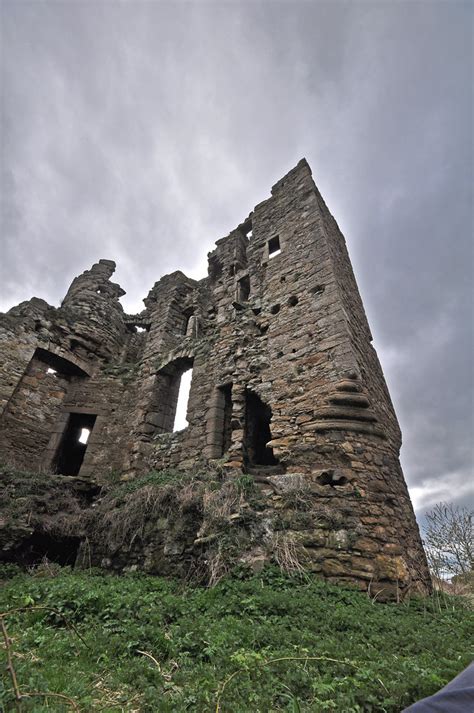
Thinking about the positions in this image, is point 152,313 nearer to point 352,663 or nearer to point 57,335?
point 57,335

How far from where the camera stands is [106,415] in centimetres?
965

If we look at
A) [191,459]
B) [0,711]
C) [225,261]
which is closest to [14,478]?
[191,459]

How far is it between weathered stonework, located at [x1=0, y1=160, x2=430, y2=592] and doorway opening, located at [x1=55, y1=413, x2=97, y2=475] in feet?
0.19

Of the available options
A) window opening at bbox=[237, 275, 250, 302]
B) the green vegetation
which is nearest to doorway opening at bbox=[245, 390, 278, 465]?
the green vegetation

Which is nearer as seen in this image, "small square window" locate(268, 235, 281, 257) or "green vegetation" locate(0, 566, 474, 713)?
"green vegetation" locate(0, 566, 474, 713)

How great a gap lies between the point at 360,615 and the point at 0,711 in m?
2.96

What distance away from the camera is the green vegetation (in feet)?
6.46

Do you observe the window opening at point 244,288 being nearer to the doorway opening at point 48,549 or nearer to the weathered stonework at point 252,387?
the weathered stonework at point 252,387

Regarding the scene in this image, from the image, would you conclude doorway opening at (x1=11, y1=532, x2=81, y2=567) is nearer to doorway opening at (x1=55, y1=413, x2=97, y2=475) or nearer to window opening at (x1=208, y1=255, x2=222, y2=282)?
doorway opening at (x1=55, y1=413, x2=97, y2=475)

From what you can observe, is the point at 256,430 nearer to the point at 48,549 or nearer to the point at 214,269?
the point at 48,549

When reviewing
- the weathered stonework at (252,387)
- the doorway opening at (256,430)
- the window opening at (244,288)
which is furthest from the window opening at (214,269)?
the doorway opening at (256,430)

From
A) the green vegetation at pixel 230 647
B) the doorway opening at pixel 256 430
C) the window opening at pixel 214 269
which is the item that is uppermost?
the window opening at pixel 214 269

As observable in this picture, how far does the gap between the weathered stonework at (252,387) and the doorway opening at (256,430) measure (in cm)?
3

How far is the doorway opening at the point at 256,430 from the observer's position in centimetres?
721
